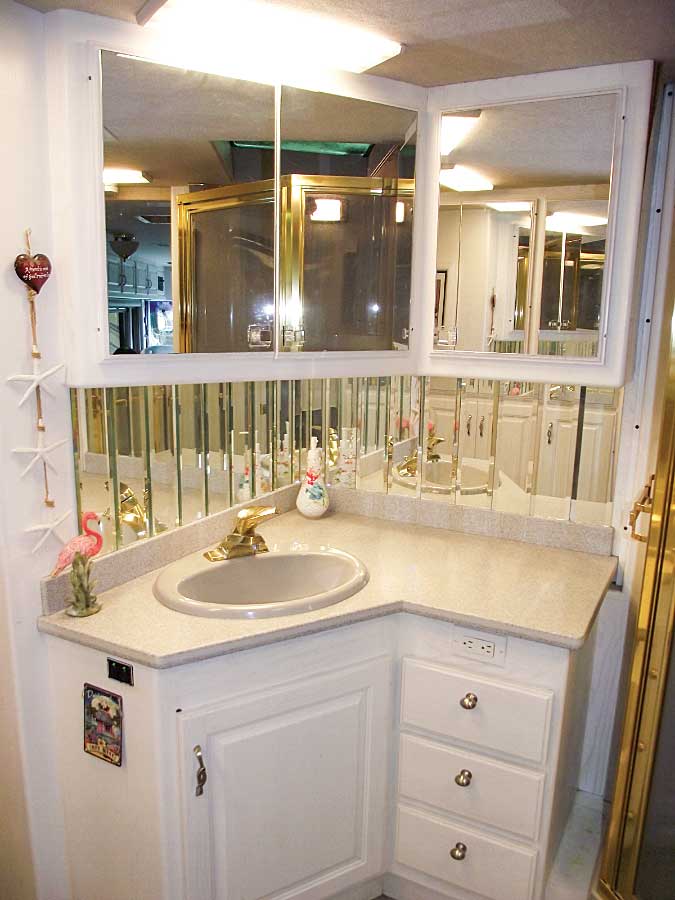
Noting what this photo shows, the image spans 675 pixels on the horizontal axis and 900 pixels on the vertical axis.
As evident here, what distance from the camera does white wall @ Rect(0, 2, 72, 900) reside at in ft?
4.40

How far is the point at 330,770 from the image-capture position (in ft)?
5.41

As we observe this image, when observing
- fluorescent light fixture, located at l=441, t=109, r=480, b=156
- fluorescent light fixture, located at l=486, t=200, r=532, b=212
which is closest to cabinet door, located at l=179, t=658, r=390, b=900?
fluorescent light fixture, located at l=486, t=200, r=532, b=212

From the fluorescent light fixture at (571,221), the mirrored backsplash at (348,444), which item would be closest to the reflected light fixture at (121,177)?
the mirrored backsplash at (348,444)

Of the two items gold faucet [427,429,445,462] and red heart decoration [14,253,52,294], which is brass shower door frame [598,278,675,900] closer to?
gold faucet [427,429,445,462]

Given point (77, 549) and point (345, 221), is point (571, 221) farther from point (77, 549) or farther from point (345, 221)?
point (77, 549)

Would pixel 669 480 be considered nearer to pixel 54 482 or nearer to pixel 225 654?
pixel 225 654

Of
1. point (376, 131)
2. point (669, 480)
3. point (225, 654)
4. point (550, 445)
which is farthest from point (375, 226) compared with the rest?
point (225, 654)

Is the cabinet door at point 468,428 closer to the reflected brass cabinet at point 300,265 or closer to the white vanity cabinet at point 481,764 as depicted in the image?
the reflected brass cabinet at point 300,265

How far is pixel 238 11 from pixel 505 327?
973 millimetres

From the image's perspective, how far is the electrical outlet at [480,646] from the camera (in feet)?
5.24

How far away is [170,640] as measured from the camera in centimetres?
141

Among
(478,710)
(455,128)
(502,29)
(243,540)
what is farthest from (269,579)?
(502,29)

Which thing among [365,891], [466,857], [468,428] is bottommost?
[365,891]

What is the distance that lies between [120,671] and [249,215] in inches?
41.4
